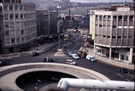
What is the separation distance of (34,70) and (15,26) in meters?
25.9

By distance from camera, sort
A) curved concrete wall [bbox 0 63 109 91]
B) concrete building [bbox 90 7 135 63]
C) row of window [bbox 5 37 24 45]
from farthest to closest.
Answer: row of window [bbox 5 37 24 45] → concrete building [bbox 90 7 135 63] → curved concrete wall [bbox 0 63 109 91]

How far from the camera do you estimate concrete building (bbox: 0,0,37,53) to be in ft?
197

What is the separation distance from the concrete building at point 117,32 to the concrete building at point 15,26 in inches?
926

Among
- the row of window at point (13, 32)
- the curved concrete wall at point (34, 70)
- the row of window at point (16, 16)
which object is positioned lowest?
the curved concrete wall at point (34, 70)

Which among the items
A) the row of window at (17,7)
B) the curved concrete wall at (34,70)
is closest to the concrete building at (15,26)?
the row of window at (17,7)

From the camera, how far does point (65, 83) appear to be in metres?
24.6

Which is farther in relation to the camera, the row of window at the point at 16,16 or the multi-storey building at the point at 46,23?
the multi-storey building at the point at 46,23

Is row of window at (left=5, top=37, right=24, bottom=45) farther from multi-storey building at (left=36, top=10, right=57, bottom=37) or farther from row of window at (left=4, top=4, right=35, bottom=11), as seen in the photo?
multi-storey building at (left=36, top=10, right=57, bottom=37)

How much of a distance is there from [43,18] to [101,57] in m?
38.7

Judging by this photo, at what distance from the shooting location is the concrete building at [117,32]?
4938 cm

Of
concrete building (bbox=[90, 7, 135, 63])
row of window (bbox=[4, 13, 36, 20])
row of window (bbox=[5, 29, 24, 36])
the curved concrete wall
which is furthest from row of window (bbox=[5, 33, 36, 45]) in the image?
concrete building (bbox=[90, 7, 135, 63])

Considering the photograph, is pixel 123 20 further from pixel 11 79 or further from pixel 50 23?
pixel 50 23

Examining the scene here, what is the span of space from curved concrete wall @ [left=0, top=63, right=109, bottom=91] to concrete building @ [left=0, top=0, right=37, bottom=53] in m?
21.4

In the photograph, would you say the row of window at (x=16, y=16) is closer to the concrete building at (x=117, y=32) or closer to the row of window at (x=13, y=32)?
the row of window at (x=13, y=32)
